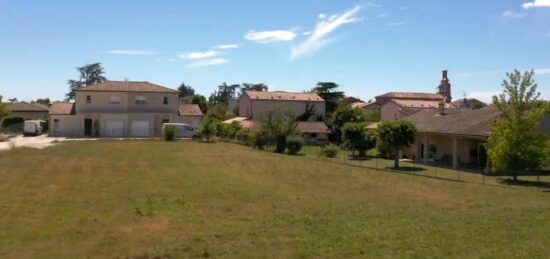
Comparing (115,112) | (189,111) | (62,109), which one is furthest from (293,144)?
(62,109)

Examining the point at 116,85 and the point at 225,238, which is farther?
the point at 116,85

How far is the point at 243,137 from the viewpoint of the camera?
5575cm

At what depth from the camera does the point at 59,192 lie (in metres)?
20.0

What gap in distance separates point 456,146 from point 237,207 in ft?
92.9

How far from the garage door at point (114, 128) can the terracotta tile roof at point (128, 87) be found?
398 cm

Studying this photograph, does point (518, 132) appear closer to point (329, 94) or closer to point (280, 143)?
point (280, 143)

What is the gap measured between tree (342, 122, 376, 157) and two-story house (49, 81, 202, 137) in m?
23.0

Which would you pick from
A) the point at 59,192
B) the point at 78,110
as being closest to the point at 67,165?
the point at 59,192

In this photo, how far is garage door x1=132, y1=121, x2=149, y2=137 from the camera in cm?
6175

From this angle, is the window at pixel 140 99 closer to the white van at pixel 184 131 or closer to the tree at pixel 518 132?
the white van at pixel 184 131

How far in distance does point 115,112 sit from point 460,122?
128 feet

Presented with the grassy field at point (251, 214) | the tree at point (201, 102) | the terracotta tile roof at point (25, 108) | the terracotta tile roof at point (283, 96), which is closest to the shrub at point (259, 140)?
the grassy field at point (251, 214)

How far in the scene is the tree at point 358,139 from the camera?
167 feet

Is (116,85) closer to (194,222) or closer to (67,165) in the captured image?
(67,165)
